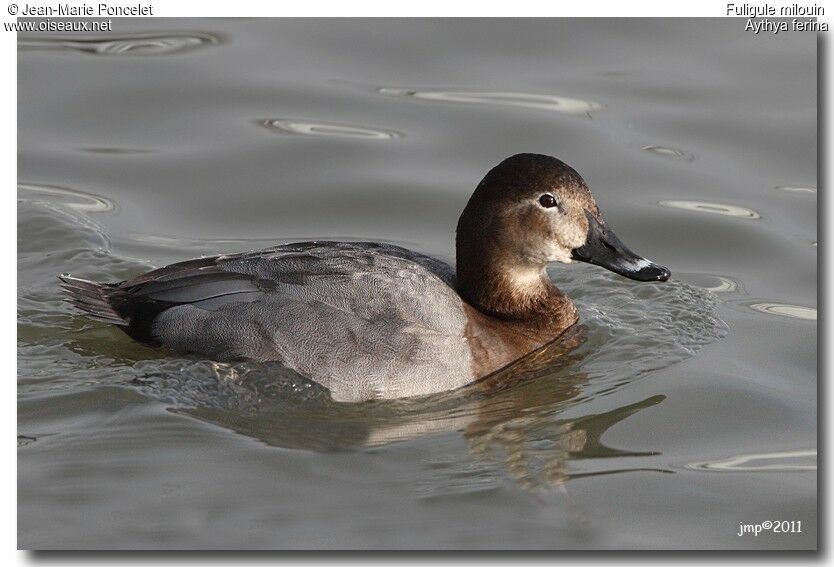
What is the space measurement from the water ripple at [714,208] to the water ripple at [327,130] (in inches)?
98.5

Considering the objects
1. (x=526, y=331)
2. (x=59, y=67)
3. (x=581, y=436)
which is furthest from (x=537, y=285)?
(x=59, y=67)

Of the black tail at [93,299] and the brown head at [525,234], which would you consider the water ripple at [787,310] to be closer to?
the brown head at [525,234]

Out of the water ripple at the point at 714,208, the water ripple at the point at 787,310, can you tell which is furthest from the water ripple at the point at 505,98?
the water ripple at the point at 787,310

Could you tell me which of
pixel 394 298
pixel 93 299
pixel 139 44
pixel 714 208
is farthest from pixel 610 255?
pixel 139 44

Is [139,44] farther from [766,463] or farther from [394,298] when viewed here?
[766,463]

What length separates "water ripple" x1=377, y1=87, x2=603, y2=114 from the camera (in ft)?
38.2

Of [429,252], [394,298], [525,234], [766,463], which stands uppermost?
[525,234]

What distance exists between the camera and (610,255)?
8.18 m

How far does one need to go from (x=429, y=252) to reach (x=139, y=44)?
413 cm

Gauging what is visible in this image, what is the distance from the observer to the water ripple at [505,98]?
1164 cm

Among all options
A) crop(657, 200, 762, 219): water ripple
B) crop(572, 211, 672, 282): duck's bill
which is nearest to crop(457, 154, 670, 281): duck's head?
crop(572, 211, 672, 282): duck's bill

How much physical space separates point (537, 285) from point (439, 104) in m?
3.76

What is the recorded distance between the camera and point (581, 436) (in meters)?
7.54

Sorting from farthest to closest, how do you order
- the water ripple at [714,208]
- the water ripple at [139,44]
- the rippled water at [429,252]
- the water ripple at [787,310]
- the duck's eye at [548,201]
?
1. the water ripple at [139,44]
2. the water ripple at [714,208]
3. the water ripple at [787,310]
4. the duck's eye at [548,201]
5. the rippled water at [429,252]
